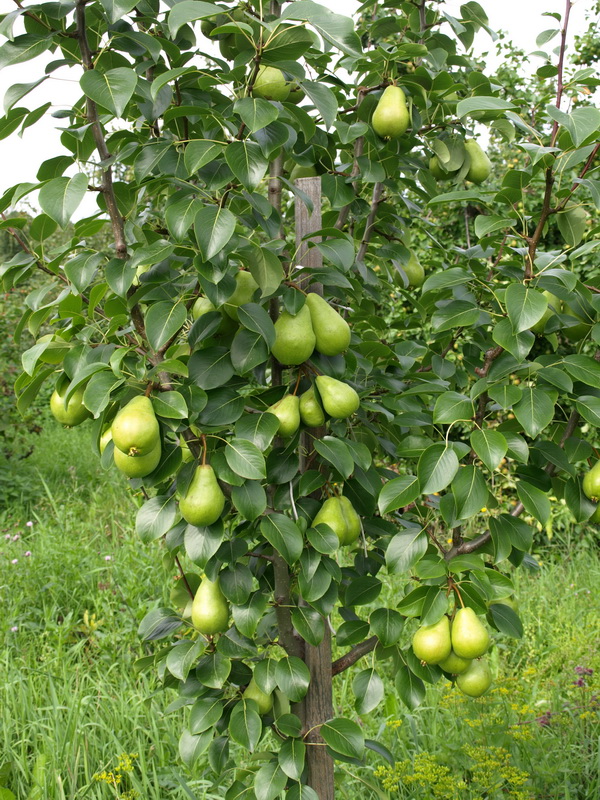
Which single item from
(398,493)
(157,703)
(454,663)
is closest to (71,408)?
(398,493)

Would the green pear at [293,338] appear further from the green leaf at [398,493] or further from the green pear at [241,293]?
A: the green leaf at [398,493]

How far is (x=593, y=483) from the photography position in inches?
48.3

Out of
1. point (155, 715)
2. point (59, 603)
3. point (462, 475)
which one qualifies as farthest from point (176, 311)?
point (59, 603)

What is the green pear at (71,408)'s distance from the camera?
Result: 117cm

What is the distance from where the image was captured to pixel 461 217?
452 centimetres

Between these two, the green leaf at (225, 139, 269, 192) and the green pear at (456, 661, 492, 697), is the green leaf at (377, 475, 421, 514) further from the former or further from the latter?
the green leaf at (225, 139, 269, 192)

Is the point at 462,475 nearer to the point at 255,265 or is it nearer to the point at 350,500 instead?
the point at 350,500

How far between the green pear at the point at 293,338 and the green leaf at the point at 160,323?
17 cm

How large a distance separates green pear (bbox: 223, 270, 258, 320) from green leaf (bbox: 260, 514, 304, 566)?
0.36 meters

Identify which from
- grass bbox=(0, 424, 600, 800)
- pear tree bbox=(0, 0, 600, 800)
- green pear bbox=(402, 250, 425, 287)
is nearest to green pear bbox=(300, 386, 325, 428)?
pear tree bbox=(0, 0, 600, 800)

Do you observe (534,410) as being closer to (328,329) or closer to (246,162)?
(328,329)

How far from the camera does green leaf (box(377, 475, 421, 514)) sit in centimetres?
→ 116

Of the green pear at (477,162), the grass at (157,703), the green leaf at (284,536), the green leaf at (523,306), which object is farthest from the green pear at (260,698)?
the green pear at (477,162)

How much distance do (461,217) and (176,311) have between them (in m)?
3.80
